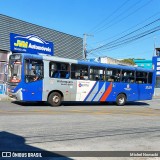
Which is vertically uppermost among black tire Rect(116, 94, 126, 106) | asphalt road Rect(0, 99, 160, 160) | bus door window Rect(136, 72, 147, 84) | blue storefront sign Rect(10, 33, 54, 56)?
blue storefront sign Rect(10, 33, 54, 56)

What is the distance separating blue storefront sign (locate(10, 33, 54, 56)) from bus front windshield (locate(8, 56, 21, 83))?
671 cm

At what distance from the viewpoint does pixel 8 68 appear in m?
19.7

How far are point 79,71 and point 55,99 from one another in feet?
7.83

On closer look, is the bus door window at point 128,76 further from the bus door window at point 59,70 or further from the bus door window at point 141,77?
the bus door window at point 59,70

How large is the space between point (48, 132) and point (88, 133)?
47.9 inches

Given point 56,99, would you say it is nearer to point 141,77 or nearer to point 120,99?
point 120,99

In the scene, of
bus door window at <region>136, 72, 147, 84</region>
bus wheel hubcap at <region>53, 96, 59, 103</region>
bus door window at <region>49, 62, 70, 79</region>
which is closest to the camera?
bus door window at <region>49, 62, 70, 79</region>

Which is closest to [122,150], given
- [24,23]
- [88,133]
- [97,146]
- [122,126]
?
[97,146]

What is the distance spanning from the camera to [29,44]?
27.4 meters

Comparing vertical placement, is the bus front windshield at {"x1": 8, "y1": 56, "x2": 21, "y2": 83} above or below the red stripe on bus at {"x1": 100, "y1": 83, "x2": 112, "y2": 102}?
above

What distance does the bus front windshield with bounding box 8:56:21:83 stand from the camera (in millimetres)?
18672

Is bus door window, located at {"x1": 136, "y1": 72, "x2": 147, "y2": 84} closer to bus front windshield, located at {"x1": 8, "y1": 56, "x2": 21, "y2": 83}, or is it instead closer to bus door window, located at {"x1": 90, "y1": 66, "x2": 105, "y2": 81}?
bus door window, located at {"x1": 90, "y1": 66, "x2": 105, "y2": 81}

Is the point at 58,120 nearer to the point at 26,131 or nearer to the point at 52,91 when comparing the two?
the point at 26,131

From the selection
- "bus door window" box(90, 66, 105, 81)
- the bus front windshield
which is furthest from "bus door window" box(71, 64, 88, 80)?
the bus front windshield
